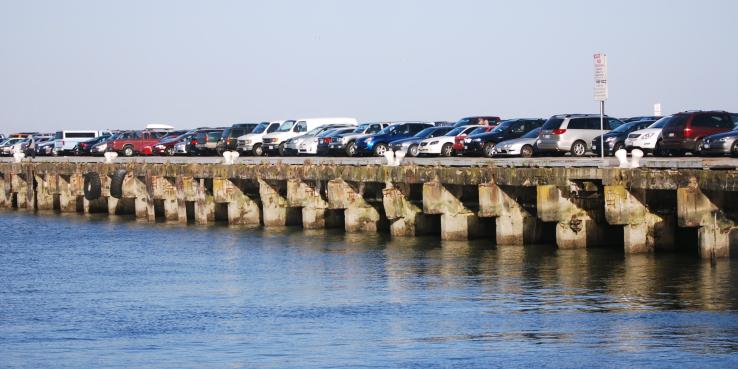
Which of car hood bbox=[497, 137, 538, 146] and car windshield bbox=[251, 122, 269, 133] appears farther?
car windshield bbox=[251, 122, 269, 133]

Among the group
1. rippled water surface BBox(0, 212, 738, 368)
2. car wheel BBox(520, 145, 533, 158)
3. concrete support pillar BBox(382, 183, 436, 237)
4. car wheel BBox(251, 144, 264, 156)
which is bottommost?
rippled water surface BBox(0, 212, 738, 368)

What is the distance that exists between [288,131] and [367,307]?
134ft

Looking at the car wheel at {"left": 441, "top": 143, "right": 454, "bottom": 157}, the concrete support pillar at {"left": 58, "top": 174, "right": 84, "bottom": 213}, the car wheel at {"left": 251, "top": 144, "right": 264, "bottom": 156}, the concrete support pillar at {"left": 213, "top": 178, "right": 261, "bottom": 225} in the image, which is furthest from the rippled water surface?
the car wheel at {"left": 251, "top": 144, "right": 264, "bottom": 156}

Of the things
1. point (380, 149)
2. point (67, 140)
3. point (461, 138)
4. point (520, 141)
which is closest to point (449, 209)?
point (520, 141)

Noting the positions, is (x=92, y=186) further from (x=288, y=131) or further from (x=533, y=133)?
(x=533, y=133)

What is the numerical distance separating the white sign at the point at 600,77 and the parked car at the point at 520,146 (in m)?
11.6

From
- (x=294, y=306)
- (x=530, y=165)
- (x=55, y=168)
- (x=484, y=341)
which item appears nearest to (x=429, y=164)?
(x=530, y=165)

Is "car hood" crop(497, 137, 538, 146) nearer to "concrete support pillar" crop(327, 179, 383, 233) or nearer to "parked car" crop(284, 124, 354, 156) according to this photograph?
"concrete support pillar" crop(327, 179, 383, 233)

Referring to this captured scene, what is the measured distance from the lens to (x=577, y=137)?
159 feet

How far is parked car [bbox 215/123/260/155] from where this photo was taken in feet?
232

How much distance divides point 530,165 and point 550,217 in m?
2.81

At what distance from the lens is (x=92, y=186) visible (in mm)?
60062

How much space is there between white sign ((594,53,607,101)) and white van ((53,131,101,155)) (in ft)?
182

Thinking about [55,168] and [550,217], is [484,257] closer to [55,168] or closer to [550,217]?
[550,217]
